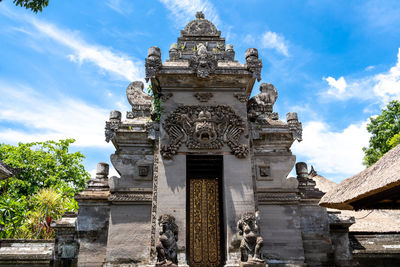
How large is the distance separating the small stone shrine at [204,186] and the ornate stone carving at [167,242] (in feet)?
0.13

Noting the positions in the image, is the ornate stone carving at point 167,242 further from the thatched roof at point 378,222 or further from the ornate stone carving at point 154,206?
the thatched roof at point 378,222

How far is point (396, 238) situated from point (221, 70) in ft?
26.8

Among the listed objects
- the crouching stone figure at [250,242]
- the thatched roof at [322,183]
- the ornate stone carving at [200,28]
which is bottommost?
the crouching stone figure at [250,242]

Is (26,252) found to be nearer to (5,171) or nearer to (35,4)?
(5,171)

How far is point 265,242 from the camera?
345 inches

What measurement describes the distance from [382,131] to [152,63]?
21761mm

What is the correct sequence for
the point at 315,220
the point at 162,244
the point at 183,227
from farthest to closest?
the point at 315,220
the point at 183,227
the point at 162,244

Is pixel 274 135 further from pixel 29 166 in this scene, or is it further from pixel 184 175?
pixel 29 166

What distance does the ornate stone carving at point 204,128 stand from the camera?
890cm

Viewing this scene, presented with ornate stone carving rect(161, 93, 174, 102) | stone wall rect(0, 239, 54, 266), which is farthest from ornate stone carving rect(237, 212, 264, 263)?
stone wall rect(0, 239, 54, 266)

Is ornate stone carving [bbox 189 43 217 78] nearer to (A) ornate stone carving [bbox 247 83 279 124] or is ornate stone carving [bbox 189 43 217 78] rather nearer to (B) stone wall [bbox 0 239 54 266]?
(A) ornate stone carving [bbox 247 83 279 124]

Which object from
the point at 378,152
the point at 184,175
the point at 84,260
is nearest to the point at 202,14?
the point at 184,175

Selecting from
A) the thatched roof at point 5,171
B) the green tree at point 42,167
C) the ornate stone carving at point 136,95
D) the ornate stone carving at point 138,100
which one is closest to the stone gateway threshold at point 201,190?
the ornate stone carving at point 138,100

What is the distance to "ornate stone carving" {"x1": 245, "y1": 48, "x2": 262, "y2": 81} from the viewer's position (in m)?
9.52
